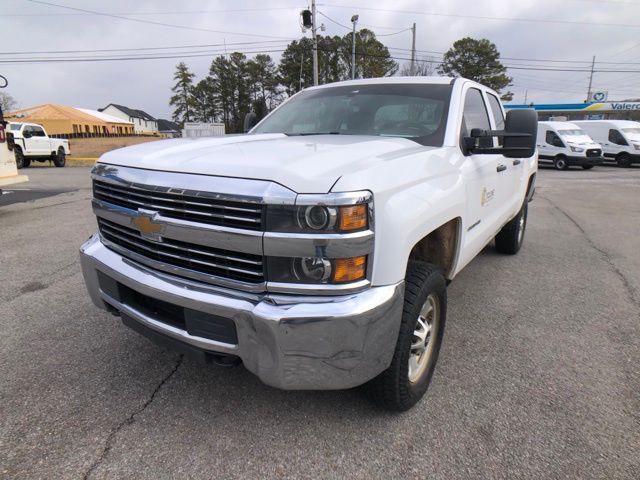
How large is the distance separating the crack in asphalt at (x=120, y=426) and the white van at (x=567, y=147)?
21.4 meters

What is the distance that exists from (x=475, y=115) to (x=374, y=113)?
0.88 m

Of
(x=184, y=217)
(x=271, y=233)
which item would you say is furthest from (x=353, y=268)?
(x=184, y=217)

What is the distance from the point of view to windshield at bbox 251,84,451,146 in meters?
2.98

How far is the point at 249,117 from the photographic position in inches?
166

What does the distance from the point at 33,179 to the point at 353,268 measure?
16458mm

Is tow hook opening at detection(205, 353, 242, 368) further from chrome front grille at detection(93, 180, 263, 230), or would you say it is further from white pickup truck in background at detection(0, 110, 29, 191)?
white pickup truck in background at detection(0, 110, 29, 191)

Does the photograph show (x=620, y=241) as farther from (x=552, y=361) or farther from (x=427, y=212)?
(x=427, y=212)

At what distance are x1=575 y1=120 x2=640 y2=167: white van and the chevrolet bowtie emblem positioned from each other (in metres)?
25.0

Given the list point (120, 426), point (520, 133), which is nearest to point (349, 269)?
point (120, 426)

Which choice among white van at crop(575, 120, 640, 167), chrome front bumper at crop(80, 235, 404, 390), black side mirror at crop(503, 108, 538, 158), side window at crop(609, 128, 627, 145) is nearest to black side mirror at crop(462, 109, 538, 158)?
black side mirror at crop(503, 108, 538, 158)

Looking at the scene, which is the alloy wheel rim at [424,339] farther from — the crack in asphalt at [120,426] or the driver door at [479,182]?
the crack in asphalt at [120,426]

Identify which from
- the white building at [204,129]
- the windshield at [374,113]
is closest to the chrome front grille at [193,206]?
the windshield at [374,113]

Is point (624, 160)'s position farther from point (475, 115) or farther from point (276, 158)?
point (276, 158)

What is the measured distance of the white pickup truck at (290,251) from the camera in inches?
68.2
